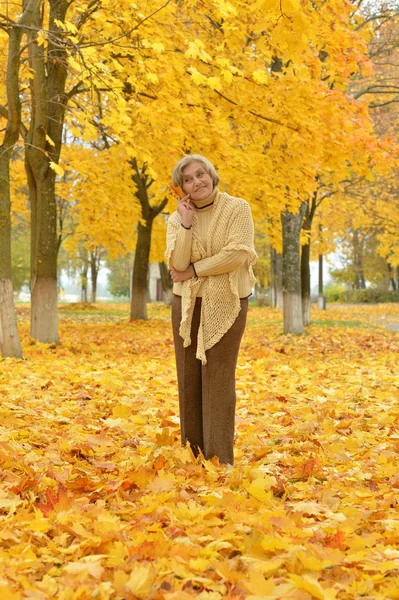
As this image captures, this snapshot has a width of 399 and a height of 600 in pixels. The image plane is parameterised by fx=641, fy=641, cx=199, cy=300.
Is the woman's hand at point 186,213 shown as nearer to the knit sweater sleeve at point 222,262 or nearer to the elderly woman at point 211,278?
the elderly woman at point 211,278

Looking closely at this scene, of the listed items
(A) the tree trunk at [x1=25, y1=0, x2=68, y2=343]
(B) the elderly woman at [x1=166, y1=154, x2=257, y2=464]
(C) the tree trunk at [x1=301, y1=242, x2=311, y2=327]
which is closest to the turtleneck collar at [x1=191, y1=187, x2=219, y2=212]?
(B) the elderly woman at [x1=166, y1=154, x2=257, y2=464]

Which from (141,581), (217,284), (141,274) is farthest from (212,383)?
(141,274)

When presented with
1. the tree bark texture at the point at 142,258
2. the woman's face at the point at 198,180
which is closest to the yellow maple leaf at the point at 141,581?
the woman's face at the point at 198,180

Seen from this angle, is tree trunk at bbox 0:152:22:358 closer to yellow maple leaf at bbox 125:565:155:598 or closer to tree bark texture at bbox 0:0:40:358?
tree bark texture at bbox 0:0:40:358

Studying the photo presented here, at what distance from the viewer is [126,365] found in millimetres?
10094

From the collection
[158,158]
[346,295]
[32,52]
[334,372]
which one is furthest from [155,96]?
[346,295]

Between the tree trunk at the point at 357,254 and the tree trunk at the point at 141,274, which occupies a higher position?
the tree trunk at the point at 357,254

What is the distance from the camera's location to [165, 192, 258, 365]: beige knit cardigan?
165 inches

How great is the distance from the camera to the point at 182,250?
418 cm

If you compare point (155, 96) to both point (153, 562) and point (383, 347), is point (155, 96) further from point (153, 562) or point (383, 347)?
point (153, 562)

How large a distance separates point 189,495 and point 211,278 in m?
1.38

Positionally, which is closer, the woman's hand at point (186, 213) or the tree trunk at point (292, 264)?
the woman's hand at point (186, 213)

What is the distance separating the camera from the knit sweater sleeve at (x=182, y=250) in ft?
13.6

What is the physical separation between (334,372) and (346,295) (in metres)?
41.5
